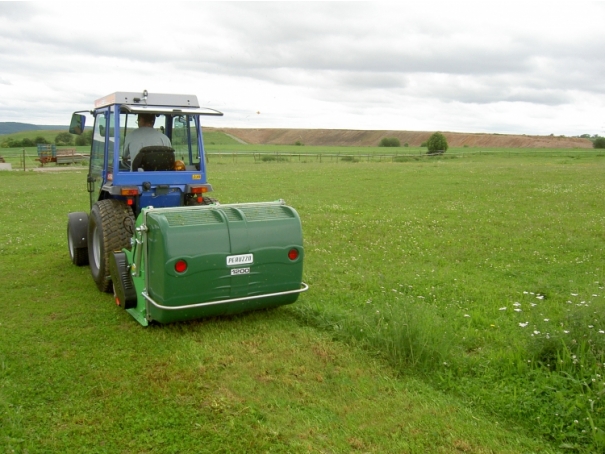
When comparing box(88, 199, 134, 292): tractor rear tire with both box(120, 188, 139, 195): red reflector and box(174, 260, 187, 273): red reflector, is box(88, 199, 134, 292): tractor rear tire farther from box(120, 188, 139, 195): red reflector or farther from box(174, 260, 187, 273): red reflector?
box(174, 260, 187, 273): red reflector

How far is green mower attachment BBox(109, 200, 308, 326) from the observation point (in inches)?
233

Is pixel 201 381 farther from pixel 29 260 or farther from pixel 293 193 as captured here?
pixel 293 193

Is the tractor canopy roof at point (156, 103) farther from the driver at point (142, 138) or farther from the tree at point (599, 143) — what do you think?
the tree at point (599, 143)

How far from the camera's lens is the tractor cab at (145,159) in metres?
7.80

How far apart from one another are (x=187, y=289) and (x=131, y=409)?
1554mm

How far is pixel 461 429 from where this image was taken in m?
4.29

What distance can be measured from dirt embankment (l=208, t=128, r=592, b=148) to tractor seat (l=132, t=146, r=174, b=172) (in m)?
83.2

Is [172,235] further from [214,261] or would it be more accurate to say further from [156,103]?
[156,103]

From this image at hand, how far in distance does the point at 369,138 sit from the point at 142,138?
95.8 meters

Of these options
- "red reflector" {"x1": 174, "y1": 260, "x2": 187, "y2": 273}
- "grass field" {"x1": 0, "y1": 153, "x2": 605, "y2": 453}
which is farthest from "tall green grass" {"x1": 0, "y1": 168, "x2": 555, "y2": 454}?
"red reflector" {"x1": 174, "y1": 260, "x2": 187, "y2": 273}

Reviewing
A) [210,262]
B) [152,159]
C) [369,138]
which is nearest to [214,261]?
[210,262]

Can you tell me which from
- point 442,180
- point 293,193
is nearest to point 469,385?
point 293,193

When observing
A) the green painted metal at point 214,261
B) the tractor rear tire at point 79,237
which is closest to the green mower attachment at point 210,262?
the green painted metal at point 214,261

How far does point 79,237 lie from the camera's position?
368 inches
